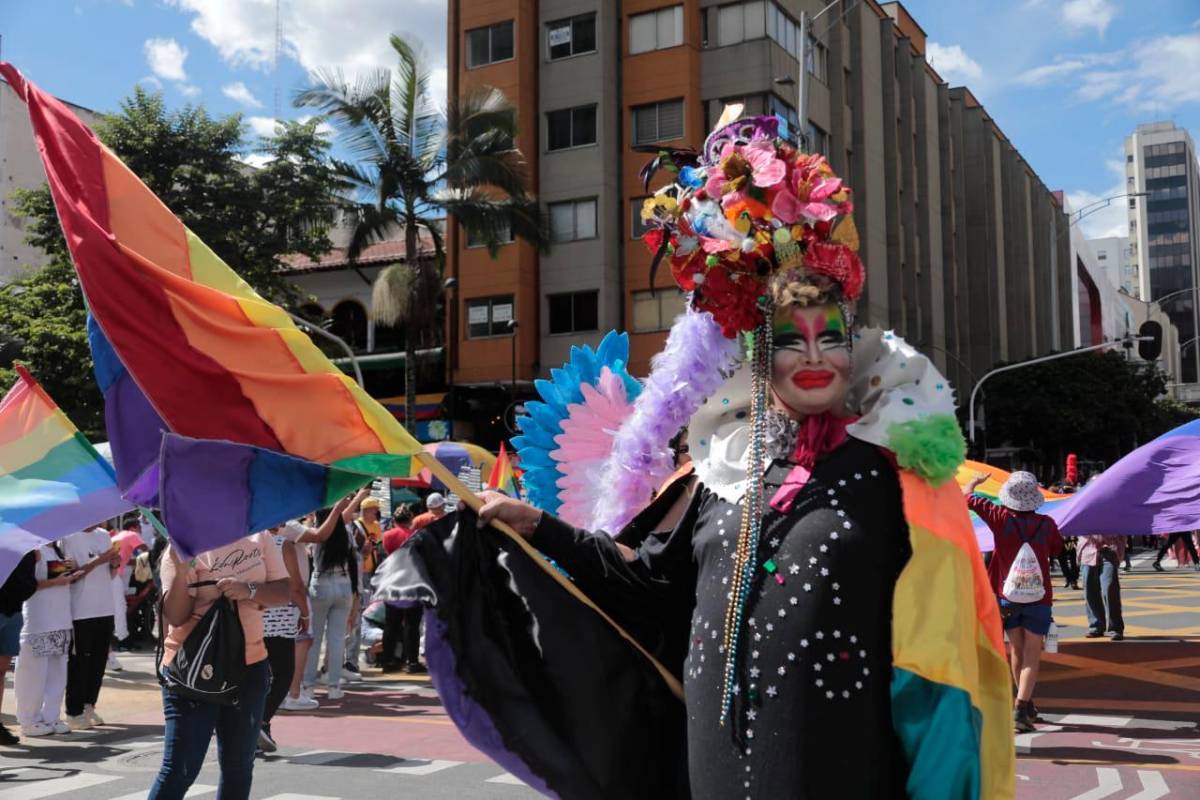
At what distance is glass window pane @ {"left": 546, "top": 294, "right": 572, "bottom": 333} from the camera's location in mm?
32844

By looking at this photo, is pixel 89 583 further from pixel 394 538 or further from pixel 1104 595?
pixel 1104 595

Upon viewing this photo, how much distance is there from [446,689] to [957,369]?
5006cm

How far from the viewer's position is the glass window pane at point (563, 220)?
32781 millimetres

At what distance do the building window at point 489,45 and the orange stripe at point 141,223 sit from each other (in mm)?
31193

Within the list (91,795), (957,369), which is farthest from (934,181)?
(91,795)

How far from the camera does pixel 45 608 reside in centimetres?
939

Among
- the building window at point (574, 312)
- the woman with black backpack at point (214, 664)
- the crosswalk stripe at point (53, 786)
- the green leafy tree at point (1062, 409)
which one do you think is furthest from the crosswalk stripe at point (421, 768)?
the green leafy tree at point (1062, 409)

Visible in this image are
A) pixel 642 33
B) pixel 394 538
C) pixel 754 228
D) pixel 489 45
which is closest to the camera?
pixel 754 228

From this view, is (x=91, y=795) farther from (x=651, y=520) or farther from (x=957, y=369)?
(x=957, y=369)

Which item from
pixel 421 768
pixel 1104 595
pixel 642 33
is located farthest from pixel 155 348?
pixel 642 33

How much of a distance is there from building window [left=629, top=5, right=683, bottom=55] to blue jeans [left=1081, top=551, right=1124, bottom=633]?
21.2 m

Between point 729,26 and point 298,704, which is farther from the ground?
point 729,26

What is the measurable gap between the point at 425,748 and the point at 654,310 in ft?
78.1

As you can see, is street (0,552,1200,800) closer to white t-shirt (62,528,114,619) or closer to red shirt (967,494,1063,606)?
white t-shirt (62,528,114,619)
